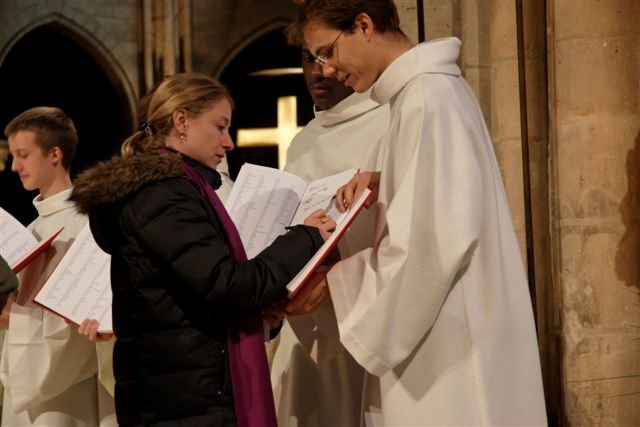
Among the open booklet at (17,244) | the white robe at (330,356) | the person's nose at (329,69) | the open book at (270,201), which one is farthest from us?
the open booklet at (17,244)

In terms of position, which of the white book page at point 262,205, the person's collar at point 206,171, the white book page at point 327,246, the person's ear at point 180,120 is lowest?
the white book page at point 327,246

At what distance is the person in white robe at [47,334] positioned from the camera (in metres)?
5.40

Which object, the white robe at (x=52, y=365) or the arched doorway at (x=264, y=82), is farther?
the arched doorway at (x=264, y=82)

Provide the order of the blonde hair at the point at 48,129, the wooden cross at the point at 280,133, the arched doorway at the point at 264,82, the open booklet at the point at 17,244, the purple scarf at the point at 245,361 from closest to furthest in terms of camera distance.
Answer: the purple scarf at the point at 245,361 → the open booklet at the point at 17,244 → the blonde hair at the point at 48,129 → the wooden cross at the point at 280,133 → the arched doorway at the point at 264,82

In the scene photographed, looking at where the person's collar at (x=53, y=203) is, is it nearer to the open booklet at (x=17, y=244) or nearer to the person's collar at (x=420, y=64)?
the open booklet at (x=17, y=244)

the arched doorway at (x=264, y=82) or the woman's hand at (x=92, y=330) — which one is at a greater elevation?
the arched doorway at (x=264, y=82)

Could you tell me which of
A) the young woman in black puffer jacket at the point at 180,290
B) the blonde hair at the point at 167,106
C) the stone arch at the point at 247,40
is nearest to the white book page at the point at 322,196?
the young woman in black puffer jacket at the point at 180,290

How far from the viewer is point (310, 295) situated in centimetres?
376

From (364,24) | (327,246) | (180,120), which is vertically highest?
(364,24)

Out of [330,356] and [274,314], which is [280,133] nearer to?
[330,356]

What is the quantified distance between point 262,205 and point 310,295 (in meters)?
0.60

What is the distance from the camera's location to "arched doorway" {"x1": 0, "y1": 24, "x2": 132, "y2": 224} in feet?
47.2

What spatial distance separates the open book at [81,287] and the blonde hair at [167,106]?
106 cm

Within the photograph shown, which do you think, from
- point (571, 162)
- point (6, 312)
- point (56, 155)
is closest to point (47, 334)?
point (6, 312)
